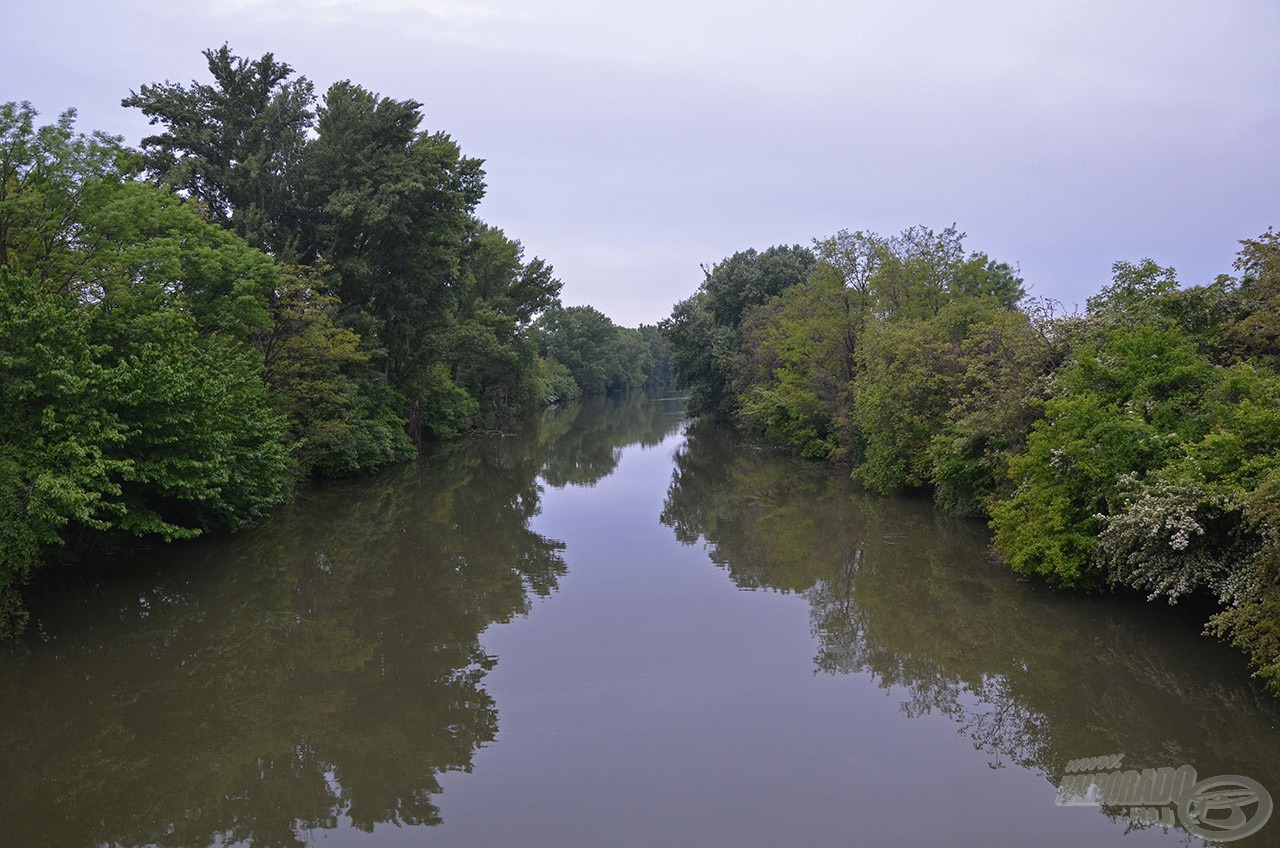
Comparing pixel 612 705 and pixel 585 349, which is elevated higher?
pixel 585 349

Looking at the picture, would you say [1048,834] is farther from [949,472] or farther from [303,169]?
[303,169]

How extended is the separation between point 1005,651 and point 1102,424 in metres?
3.80

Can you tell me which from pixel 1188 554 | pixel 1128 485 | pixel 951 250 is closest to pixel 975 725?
pixel 1188 554

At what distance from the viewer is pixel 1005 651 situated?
1136cm

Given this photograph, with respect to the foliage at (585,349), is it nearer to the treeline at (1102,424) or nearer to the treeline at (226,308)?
the treeline at (226,308)

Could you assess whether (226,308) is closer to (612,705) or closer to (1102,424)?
(612,705)

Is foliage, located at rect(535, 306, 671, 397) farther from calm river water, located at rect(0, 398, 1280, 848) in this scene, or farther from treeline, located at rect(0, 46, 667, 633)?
calm river water, located at rect(0, 398, 1280, 848)

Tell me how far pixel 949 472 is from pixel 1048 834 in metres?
13.1

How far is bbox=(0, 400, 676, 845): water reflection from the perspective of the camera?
738 centimetres

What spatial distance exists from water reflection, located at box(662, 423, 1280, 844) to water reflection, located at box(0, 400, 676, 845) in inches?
189

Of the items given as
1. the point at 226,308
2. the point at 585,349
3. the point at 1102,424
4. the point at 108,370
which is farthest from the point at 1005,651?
the point at 585,349

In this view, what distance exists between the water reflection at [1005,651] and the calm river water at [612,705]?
0.06m

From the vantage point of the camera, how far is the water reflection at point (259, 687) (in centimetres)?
738

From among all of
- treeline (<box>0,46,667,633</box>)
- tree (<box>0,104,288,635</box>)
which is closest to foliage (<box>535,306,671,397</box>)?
treeline (<box>0,46,667,633</box>)
